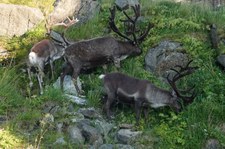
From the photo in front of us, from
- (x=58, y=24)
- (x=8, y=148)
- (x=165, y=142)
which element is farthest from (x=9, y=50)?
(x=165, y=142)

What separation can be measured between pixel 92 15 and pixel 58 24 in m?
1.17

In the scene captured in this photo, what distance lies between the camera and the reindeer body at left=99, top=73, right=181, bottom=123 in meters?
10.2

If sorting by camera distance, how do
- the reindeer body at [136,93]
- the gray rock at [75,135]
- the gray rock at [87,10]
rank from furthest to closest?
the gray rock at [87,10]
the reindeer body at [136,93]
the gray rock at [75,135]

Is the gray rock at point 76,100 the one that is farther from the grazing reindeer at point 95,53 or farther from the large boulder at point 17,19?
the large boulder at point 17,19

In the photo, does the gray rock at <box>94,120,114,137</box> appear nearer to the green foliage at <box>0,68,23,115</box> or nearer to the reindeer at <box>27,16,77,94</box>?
the green foliage at <box>0,68,23,115</box>

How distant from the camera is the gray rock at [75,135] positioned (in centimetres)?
930

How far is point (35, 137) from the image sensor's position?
927cm

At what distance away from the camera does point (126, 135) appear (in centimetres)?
966

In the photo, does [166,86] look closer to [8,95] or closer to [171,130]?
[171,130]

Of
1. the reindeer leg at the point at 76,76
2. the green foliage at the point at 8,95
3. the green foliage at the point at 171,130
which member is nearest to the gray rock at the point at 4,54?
the green foliage at the point at 8,95

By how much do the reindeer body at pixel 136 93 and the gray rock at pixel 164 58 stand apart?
167 cm

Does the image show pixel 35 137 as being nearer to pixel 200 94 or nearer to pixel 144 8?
pixel 200 94

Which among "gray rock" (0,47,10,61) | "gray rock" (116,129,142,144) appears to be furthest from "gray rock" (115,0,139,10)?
"gray rock" (116,129,142,144)

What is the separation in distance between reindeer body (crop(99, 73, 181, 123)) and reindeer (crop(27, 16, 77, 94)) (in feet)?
5.55
